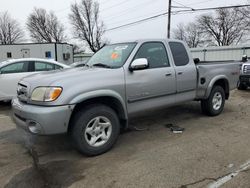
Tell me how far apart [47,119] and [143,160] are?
1544 millimetres

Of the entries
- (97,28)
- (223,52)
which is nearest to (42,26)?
(97,28)

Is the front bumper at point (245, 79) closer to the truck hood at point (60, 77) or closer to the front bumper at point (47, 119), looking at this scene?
the truck hood at point (60, 77)

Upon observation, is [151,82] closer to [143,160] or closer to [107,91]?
[107,91]

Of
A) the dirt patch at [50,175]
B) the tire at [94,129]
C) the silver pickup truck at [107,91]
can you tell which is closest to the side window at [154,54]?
the silver pickup truck at [107,91]

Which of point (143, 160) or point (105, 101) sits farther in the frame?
point (105, 101)

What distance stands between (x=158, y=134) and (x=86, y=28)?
5089 centimetres

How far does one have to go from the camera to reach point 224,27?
175 feet

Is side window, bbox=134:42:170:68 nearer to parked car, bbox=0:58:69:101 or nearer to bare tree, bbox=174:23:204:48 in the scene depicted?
parked car, bbox=0:58:69:101

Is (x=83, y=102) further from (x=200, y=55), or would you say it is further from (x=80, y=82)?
(x=200, y=55)

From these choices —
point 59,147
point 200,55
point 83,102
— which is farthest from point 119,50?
point 200,55

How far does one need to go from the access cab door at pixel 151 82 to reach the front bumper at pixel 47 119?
1200 millimetres

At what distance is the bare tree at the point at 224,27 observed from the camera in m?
50.0

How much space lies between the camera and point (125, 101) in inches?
169

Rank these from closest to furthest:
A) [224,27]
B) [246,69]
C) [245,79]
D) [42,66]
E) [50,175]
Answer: [50,175] → [42,66] → [245,79] → [246,69] → [224,27]
